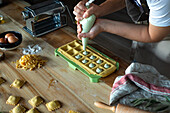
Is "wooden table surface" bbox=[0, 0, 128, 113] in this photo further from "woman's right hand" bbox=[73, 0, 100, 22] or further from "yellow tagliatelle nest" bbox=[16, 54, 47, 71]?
"woman's right hand" bbox=[73, 0, 100, 22]

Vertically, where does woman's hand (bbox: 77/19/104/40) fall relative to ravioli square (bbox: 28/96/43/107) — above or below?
above

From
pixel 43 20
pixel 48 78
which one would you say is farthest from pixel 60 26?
pixel 48 78

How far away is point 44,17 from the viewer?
1.69m

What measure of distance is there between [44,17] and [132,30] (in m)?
0.93

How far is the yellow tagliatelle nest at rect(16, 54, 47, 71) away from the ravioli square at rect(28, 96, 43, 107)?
30cm

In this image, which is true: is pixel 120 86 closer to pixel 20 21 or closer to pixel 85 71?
pixel 85 71

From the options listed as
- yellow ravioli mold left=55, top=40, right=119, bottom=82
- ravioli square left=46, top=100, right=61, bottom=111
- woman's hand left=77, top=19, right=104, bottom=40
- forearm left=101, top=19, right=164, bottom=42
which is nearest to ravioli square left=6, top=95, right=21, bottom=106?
ravioli square left=46, top=100, right=61, bottom=111

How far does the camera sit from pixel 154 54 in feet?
5.26

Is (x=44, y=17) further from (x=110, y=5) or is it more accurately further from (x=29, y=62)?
(x=110, y=5)

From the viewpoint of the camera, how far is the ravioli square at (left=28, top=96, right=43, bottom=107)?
1.05 metres

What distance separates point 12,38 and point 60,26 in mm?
484

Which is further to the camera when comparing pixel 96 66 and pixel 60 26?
pixel 60 26

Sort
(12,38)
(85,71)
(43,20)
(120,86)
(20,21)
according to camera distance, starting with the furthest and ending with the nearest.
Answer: (20,21)
(43,20)
(12,38)
(85,71)
(120,86)

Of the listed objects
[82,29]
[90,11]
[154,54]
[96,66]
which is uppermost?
[90,11]
